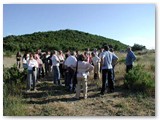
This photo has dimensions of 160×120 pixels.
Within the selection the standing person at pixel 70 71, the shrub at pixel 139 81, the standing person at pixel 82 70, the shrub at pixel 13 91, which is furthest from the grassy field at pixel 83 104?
the standing person at pixel 82 70

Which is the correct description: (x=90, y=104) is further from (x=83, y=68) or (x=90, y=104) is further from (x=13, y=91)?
(x=13, y=91)

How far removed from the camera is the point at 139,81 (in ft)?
35.6

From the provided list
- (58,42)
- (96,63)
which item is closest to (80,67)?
Answer: (96,63)

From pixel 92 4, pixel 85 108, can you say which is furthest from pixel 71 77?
pixel 92 4

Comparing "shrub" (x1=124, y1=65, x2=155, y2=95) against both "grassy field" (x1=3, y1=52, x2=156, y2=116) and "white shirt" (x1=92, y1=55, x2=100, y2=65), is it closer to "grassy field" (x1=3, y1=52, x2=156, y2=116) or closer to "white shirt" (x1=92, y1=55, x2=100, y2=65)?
"grassy field" (x1=3, y1=52, x2=156, y2=116)

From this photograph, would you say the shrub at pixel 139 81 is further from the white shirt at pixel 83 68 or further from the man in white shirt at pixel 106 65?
the white shirt at pixel 83 68

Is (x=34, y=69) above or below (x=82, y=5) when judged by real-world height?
below

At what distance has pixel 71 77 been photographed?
448 inches

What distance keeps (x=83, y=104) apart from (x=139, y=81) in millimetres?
1851

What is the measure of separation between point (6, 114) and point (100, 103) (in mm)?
2283

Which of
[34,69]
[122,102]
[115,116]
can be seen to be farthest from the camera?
[34,69]

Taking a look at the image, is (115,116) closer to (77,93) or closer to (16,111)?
(77,93)

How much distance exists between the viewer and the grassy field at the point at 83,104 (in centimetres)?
931

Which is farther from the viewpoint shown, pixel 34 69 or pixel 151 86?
pixel 34 69
